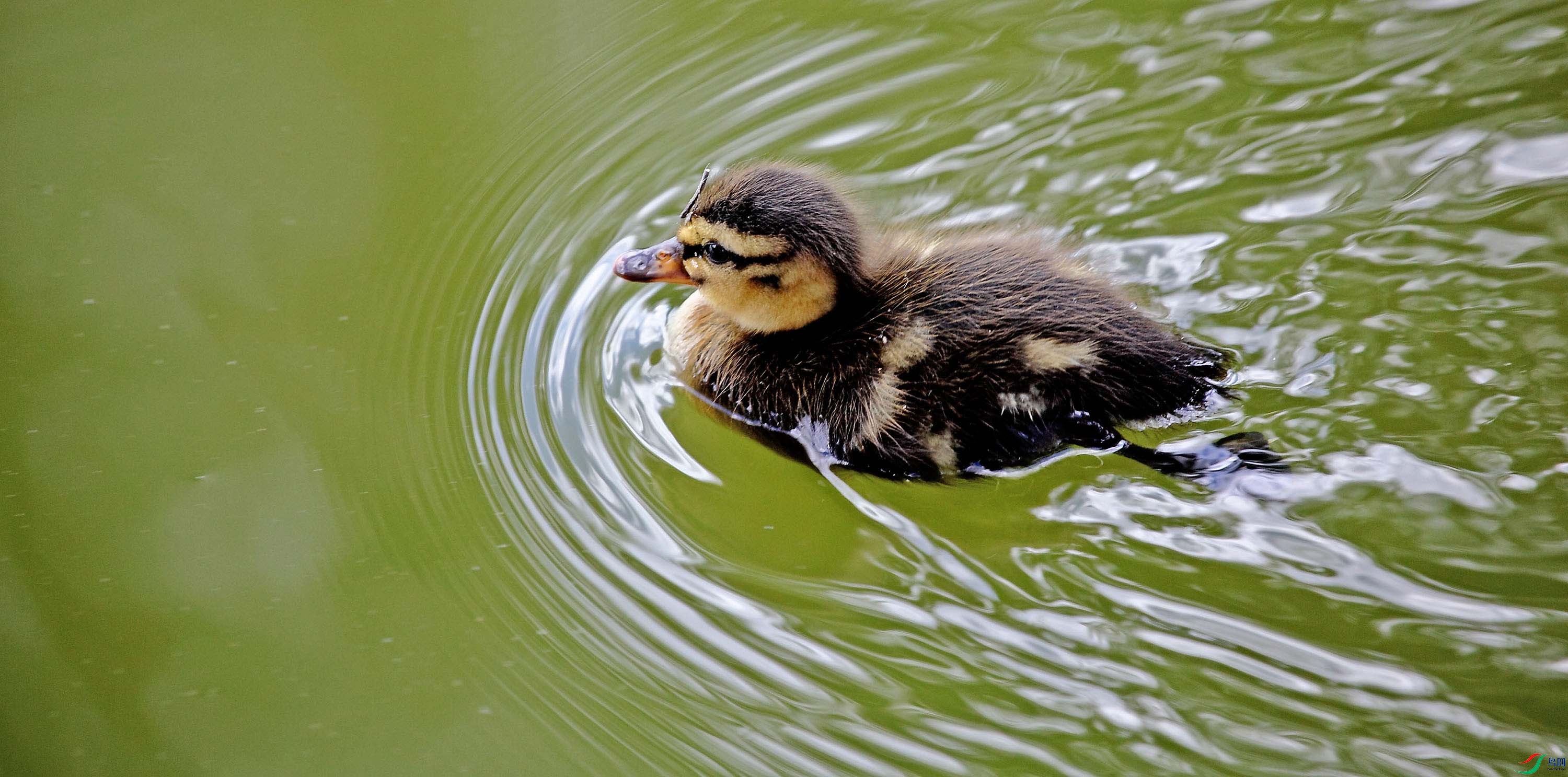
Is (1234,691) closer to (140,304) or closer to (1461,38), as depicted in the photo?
(1461,38)

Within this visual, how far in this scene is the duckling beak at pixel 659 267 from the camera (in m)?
2.23

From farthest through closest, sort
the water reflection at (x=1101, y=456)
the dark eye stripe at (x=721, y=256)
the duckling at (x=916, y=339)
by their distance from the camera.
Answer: the dark eye stripe at (x=721, y=256) < the duckling at (x=916, y=339) < the water reflection at (x=1101, y=456)

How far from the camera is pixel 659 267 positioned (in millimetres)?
2229

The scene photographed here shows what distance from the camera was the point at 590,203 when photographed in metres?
2.67

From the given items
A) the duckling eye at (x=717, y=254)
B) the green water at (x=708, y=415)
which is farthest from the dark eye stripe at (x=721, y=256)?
the green water at (x=708, y=415)

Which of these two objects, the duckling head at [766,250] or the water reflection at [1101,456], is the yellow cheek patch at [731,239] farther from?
the water reflection at [1101,456]

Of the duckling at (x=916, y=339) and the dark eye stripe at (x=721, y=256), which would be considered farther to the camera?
the dark eye stripe at (x=721, y=256)

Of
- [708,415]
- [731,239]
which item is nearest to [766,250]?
[731,239]

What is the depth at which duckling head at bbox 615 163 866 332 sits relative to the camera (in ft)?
6.78

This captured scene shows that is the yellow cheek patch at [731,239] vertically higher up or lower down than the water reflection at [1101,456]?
higher up

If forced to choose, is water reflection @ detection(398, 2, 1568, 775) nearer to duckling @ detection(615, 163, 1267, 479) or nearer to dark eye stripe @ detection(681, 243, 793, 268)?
duckling @ detection(615, 163, 1267, 479)

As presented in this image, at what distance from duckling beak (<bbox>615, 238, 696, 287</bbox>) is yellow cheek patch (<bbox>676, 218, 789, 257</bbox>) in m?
0.05

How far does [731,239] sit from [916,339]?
0.37 m

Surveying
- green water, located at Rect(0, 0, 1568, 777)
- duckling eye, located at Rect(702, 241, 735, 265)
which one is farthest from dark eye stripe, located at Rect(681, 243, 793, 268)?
green water, located at Rect(0, 0, 1568, 777)
